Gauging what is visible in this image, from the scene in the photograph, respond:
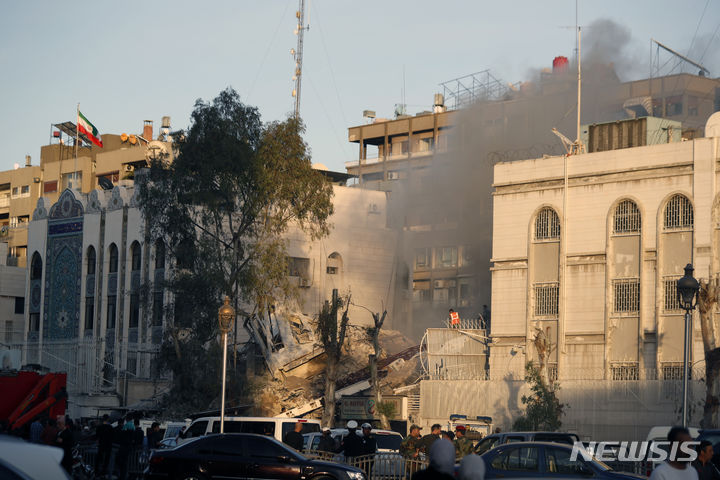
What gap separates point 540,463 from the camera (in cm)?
1812

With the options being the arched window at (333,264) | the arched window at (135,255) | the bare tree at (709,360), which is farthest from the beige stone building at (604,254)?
the arched window at (135,255)

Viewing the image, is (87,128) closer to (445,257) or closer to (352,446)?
(445,257)

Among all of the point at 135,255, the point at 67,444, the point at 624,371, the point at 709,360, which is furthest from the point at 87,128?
the point at 67,444

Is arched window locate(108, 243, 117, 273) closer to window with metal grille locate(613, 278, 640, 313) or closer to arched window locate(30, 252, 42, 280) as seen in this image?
arched window locate(30, 252, 42, 280)

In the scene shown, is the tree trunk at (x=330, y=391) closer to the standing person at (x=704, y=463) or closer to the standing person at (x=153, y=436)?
the standing person at (x=153, y=436)

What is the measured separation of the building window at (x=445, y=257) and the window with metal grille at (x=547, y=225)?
26960 millimetres

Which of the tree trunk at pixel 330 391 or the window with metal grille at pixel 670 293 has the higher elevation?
the window with metal grille at pixel 670 293

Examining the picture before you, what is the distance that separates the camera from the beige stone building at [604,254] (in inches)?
1674

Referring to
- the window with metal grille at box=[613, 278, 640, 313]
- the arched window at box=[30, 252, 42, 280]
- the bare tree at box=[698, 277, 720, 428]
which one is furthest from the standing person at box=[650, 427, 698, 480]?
the arched window at box=[30, 252, 42, 280]

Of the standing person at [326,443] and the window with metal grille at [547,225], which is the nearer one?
the standing person at [326,443]

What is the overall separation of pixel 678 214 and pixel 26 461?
38572 millimetres

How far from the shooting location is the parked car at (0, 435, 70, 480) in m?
8.12

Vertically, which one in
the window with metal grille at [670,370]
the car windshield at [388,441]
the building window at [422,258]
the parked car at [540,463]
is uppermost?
the building window at [422,258]

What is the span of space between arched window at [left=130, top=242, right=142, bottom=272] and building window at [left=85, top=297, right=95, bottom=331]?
4.47 meters
